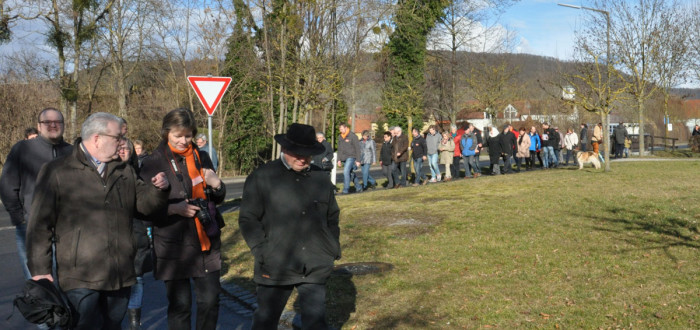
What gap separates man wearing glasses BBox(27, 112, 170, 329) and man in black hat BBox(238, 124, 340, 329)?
2.50 feet

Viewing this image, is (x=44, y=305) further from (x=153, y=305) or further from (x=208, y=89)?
(x=208, y=89)

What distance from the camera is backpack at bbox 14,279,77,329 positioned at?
12.0 ft

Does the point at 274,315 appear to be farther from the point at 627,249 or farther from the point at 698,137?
the point at 698,137

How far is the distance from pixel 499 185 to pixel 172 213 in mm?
14226

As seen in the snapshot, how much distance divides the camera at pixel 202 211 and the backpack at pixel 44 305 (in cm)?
118

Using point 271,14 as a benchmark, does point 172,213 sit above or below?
below

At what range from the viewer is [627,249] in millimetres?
8555

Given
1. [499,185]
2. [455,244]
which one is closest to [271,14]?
[499,185]

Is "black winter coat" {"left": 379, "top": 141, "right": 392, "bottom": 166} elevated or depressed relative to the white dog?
elevated

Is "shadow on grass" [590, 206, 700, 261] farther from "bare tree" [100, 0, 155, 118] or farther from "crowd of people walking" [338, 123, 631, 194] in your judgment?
"bare tree" [100, 0, 155, 118]

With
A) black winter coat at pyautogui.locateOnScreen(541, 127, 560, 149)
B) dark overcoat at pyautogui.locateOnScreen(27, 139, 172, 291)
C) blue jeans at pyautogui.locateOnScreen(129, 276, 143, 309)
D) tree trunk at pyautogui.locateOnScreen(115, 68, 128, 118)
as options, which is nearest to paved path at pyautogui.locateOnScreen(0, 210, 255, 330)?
blue jeans at pyautogui.locateOnScreen(129, 276, 143, 309)

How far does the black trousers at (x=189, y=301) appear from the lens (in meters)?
4.85

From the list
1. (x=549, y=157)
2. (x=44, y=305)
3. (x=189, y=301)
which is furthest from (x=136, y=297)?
(x=549, y=157)

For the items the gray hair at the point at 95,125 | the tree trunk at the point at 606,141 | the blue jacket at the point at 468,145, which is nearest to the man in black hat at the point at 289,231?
the gray hair at the point at 95,125
